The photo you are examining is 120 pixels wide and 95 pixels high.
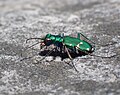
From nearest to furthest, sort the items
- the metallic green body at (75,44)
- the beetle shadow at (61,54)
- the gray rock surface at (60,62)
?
the gray rock surface at (60,62) < the metallic green body at (75,44) < the beetle shadow at (61,54)

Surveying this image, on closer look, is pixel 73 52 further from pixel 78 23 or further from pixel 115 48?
pixel 78 23

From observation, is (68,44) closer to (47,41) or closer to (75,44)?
(75,44)

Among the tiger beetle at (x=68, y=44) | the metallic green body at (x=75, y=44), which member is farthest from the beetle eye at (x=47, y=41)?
the metallic green body at (x=75, y=44)

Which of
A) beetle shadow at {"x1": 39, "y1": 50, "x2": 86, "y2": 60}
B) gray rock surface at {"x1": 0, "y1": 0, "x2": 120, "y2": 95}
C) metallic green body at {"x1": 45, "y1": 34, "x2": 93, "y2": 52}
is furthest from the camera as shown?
beetle shadow at {"x1": 39, "y1": 50, "x2": 86, "y2": 60}

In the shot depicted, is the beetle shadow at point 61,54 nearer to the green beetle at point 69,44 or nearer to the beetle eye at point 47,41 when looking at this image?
the green beetle at point 69,44

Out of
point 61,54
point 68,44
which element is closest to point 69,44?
point 68,44

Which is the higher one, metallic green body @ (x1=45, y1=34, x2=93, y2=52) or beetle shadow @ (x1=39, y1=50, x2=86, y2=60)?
metallic green body @ (x1=45, y1=34, x2=93, y2=52)

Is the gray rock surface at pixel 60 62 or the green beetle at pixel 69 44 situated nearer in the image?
the gray rock surface at pixel 60 62

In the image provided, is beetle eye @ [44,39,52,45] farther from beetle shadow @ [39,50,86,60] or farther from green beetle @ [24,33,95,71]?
beetle shadow @ [39,50,86,60]

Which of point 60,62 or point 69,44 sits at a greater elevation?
point 69,44

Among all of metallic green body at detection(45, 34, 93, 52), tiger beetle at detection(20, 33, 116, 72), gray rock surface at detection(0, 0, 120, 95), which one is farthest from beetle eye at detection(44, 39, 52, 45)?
gray rock surface at detection(0, 0, 120, 95)
